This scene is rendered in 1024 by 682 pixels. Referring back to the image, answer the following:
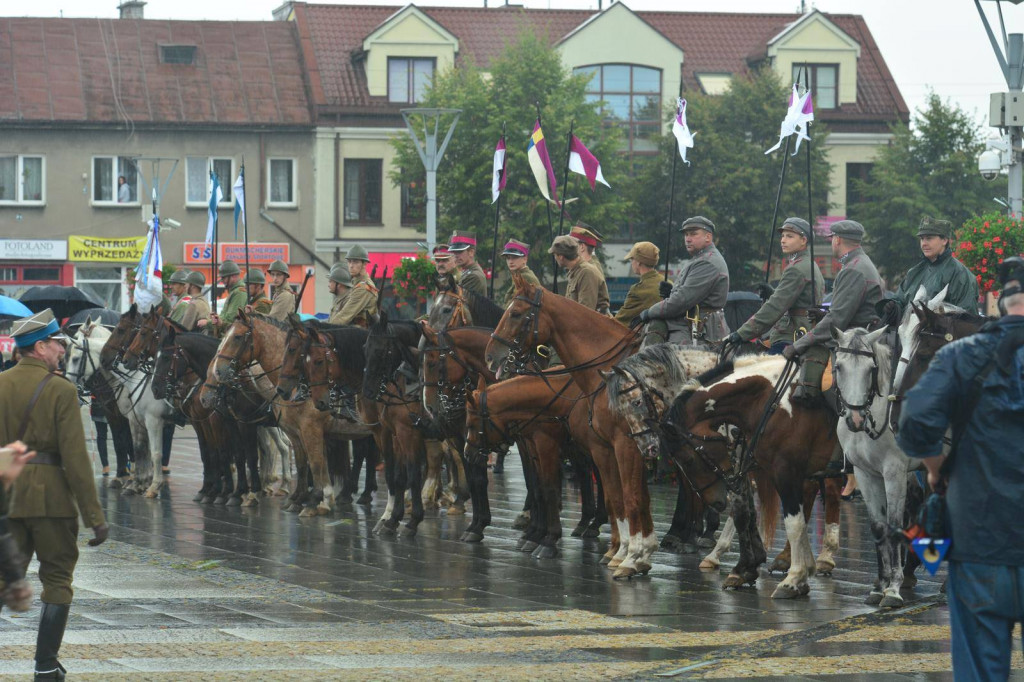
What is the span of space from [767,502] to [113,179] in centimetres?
4290

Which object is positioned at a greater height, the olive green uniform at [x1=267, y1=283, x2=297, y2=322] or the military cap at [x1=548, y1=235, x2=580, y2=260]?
the military cap at [x1=548, y1=235, x2=580, y2=260]

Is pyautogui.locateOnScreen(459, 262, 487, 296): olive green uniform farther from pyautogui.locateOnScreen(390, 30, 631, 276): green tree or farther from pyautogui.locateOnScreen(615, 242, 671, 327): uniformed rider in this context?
pyautogui.locateOnScreen(390, 30, 631, 276): green tree

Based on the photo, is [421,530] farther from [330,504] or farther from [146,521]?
[146,521]

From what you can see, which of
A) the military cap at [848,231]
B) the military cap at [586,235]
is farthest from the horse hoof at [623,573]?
the military cap at [586,235]

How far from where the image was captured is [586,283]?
15.6m

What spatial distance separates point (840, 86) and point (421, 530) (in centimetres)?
4375

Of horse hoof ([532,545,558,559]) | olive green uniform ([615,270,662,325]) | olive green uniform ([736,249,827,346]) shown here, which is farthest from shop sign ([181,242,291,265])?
olive green uniform ([736,249,827,346])

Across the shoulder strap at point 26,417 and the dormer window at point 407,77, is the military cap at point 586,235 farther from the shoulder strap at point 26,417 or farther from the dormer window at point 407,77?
the dormer window at point 407,77

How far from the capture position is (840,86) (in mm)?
56812

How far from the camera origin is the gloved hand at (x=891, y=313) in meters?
11.8

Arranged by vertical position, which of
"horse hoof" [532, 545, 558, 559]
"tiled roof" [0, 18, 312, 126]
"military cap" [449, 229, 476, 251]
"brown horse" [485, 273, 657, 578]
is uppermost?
"tiled roof" [0, 18, 312, 126]

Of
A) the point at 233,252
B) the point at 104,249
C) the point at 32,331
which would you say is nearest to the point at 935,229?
the point at 32,331

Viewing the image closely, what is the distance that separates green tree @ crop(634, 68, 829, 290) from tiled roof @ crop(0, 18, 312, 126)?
1313 centimetres

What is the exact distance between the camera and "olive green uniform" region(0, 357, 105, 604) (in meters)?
8.62
